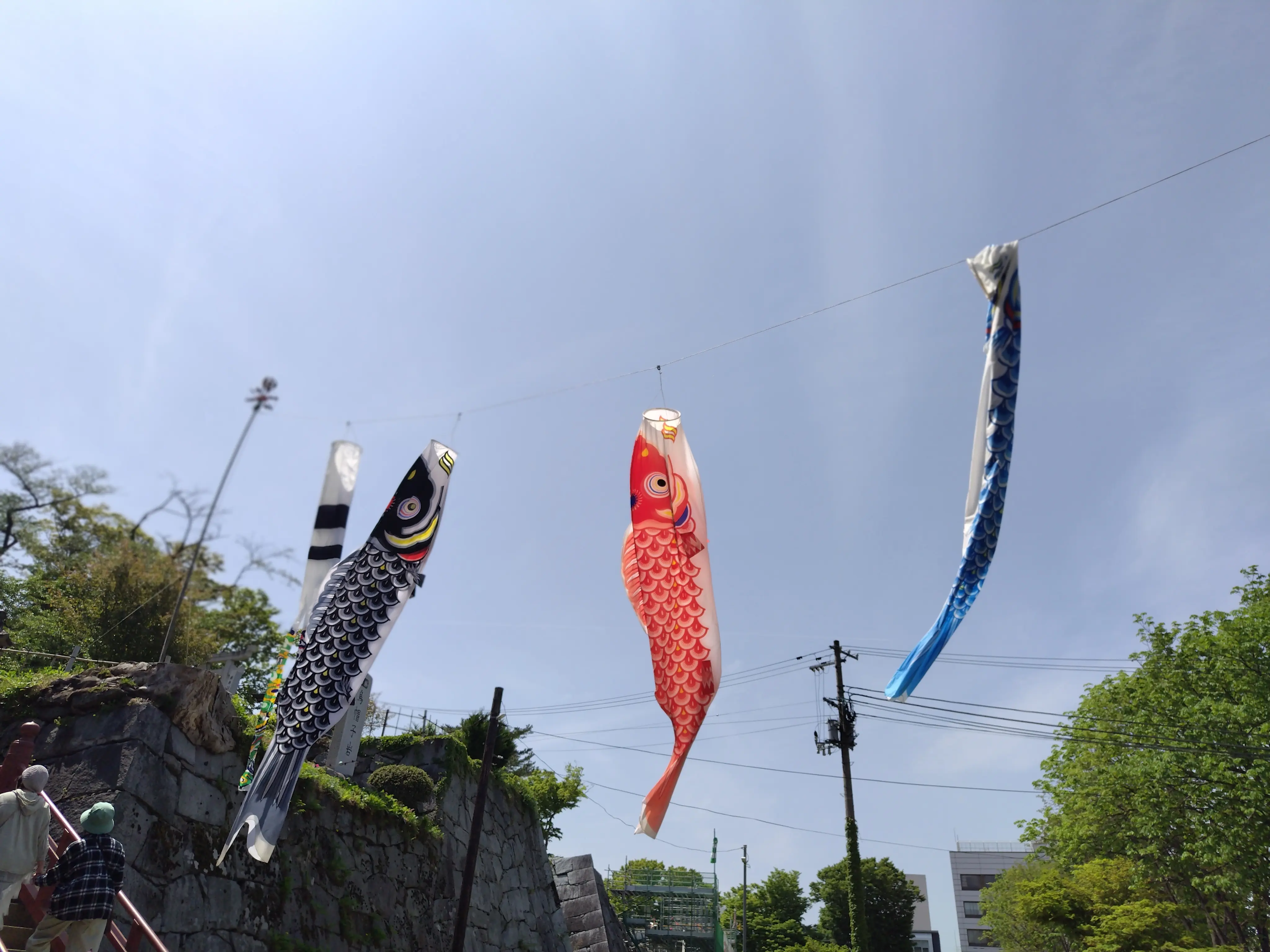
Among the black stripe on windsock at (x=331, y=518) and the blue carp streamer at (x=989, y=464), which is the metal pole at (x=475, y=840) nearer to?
the black stripe on windsock at (x=331, y=518)

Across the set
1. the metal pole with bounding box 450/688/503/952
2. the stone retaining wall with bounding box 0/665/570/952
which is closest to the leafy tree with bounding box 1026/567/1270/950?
the metal pole with bounding box 450/688/503/952

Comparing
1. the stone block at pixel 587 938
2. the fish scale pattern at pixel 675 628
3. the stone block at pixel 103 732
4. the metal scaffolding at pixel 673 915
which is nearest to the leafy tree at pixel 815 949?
the metal scaffolding at pixel 673 915

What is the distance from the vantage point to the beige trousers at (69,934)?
5.08 m

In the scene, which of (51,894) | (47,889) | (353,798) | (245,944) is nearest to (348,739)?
(353,798)

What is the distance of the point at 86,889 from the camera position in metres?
5.11

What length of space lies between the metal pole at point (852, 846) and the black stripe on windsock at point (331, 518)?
1430 cm

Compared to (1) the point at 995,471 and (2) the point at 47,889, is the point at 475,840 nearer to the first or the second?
(2) the point at 47,889

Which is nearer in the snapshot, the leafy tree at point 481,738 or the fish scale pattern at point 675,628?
the fish scale pattern at point 675,628

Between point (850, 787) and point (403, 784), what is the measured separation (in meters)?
11.1

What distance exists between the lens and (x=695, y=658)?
24.4 feet

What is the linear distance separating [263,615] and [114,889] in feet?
82.3

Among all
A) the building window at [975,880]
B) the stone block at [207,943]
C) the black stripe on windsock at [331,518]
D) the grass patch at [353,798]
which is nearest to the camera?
the stone block at [207,943]

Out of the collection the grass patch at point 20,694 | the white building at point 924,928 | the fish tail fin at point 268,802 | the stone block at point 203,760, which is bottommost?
the white building at point 924,928

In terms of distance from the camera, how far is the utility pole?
17969mm
